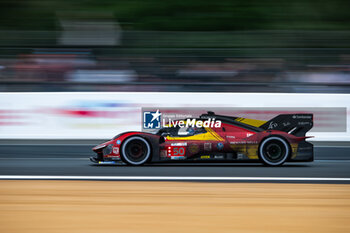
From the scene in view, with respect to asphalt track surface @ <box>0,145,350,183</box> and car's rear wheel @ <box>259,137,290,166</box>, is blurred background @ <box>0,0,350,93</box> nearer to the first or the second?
asphalt track surface @ <box>0,145,350,183</box>

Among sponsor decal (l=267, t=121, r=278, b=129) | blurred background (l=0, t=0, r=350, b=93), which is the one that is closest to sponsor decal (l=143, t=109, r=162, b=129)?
blurred background (l=0, t=0, r=350, b=93)

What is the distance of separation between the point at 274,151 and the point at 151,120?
2683mm

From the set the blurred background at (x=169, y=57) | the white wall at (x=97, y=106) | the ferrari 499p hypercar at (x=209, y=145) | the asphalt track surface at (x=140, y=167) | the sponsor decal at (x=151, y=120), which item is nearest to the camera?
the asphalt track surface at (x=140, y=167)

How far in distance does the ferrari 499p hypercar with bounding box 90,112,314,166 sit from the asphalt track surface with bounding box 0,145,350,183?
16 centimetres

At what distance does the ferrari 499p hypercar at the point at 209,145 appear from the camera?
8.11 metres

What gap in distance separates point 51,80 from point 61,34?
1.53 metres

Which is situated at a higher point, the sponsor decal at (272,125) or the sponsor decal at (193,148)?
the sponsor decal at (272,125)

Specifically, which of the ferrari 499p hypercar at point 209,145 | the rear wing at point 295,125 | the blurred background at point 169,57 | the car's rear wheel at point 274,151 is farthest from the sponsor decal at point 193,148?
the blurred background at point 169,57

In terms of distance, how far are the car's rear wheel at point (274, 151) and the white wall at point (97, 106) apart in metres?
2.12

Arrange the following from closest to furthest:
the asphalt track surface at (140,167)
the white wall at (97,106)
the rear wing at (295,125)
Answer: the asphalt track surface at (140,167) → the rear wing at (295,125) → the white wall at (97,106)

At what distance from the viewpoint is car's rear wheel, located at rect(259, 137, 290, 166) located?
8148 mm

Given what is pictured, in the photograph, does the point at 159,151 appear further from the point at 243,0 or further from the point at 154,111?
the point at 243,0

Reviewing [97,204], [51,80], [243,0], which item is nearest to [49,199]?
[97,204]

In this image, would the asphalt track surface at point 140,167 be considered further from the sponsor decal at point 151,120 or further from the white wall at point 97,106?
the sponsor decal at point 151,120
